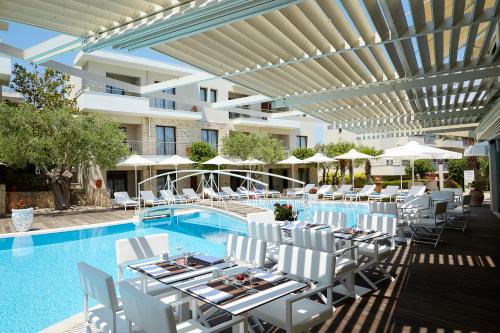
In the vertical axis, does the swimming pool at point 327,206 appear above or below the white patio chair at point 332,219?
below

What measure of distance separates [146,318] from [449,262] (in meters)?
6.05

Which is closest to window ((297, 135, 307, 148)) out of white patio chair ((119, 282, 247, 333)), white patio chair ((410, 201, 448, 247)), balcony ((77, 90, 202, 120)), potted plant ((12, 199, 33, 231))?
balcony ((77, 90, 202, 120))

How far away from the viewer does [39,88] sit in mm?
20281

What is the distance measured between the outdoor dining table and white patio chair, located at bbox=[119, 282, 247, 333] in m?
0.18

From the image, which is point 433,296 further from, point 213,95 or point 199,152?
point 213,95

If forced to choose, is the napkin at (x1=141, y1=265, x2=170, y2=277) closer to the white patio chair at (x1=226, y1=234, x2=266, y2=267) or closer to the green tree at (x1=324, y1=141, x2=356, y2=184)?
the white patio chair at (x1=226, y1=234, x2=266, y2=267)

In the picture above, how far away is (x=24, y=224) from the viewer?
12336mm

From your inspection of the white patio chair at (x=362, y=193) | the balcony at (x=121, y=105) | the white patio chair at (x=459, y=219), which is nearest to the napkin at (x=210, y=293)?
the white patio chair at (x=459, y=219)

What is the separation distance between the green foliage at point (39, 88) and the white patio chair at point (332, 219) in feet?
56.1

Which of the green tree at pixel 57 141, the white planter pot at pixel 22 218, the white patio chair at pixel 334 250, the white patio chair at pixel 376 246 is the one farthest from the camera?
the green tree at pixel 57 141

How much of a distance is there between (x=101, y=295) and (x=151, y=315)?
3.24 feet

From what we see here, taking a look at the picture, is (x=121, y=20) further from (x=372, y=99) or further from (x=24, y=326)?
(x=372, y=99)

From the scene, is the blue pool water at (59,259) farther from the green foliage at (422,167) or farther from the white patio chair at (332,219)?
the green foliage at (422,167)

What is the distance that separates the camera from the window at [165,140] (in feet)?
78.2
